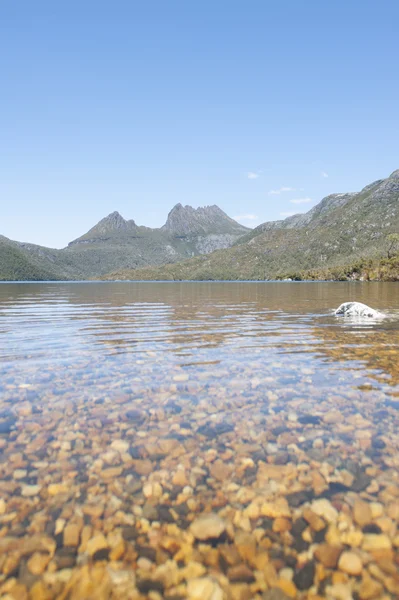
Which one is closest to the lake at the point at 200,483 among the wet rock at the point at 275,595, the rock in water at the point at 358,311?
the wet rock at the point at 275,595

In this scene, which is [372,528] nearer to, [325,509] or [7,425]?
[325,509]

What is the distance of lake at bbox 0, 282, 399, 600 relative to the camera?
14.2ft

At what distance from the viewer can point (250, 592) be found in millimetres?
4078

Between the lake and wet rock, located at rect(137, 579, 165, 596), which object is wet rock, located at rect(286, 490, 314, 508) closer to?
the lake

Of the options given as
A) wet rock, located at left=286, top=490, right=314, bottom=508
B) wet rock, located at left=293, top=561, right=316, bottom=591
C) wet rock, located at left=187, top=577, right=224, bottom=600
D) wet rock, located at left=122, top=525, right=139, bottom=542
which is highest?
wet rock, located at left=286, top=490, right=314, bottom=508

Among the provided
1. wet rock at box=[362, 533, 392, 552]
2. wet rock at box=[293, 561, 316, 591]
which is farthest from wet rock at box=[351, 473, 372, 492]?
wet rock at box=[293, 561, 316, 591]

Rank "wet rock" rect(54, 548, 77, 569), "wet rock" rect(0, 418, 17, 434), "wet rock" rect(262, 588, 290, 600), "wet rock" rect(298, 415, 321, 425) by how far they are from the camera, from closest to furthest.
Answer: "wet rock" rect(262, 588, 290, 600) → "wet rock" rect(54, 548, 77, 569) → "wet rock" rect(0, 418, 17, 434) → "wet rock" rect(298, 415, 321, 425)

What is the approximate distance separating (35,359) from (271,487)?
40.5 feet

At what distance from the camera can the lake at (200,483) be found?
14.2 ft

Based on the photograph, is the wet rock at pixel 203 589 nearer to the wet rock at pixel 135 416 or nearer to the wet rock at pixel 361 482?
the wet rock at pixel 361 482

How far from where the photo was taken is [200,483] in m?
6.11

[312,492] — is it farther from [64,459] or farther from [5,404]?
[5,404]

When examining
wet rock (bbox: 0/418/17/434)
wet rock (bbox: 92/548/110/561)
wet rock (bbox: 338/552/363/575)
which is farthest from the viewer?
wet rock (bbox: 0/418/17/434)

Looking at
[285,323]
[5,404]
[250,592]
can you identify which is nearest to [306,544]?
[250,592]
